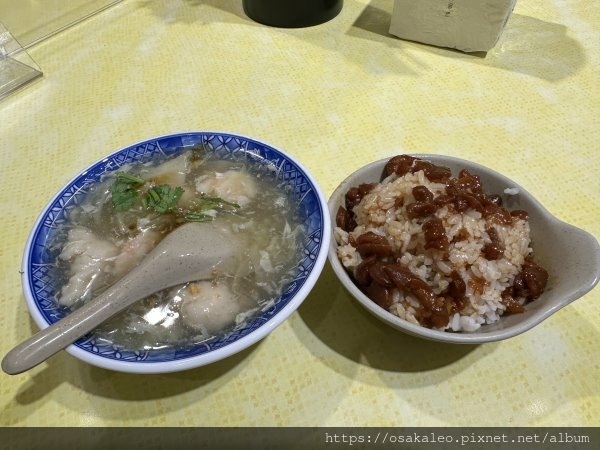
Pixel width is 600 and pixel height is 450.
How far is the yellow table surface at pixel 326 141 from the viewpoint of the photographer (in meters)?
1.01

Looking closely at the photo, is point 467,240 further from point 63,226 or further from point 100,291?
point 63,226

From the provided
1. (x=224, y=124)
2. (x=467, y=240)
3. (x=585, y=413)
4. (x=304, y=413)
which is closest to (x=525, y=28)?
(x=224, y=124)

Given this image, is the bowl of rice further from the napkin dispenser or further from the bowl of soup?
the napkin dispenser

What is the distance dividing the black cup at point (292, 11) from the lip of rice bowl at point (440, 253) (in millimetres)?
1478

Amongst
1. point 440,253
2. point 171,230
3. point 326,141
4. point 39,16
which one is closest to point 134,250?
point 171,230

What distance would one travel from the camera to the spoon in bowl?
78 cm

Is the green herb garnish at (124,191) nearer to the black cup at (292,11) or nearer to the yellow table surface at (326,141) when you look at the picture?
the yellow table surface at (326,141)

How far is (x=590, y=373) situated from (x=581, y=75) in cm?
149

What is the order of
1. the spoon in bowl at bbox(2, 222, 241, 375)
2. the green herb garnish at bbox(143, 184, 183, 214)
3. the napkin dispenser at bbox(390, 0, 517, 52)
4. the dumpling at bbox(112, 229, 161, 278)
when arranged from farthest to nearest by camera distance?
the napkin dispenser at bbox(390, 0, 517, 52), the green herb garnish at bbox(143, 184, 183, 214), the dumpling at bbox(112, 229, 161, 278), the spoon in bowl at bbox(2, 222, 241, 375)

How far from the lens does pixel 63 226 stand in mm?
1076

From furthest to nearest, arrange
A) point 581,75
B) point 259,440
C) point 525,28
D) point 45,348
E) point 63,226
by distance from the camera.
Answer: point 525,28, point 581,75, point 63,226, point 259,440, point 45,348

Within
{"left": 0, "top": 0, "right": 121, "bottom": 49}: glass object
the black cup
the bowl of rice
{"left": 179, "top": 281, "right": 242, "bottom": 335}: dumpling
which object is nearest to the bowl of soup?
{"left": 179, "top": 281, "right": 242, "bottom": 335}: dumpling

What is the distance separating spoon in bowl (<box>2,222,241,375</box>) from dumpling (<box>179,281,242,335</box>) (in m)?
0.03

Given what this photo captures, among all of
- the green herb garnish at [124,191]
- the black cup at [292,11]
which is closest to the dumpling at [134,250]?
the green herb garnish at [124,191]
